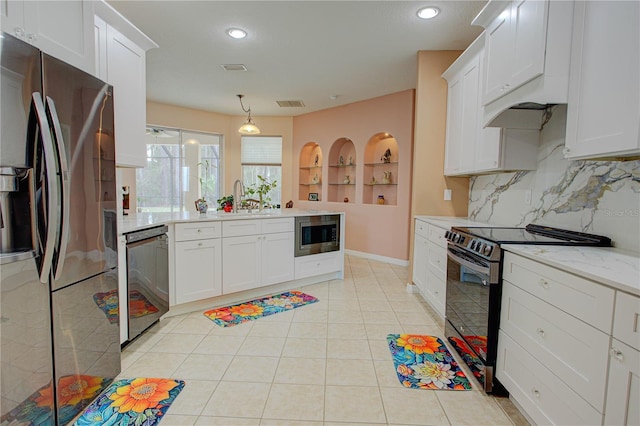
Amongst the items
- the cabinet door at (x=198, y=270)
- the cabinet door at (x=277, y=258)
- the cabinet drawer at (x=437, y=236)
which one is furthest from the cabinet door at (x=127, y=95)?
the cabinet drawer at (x=437, y=236)

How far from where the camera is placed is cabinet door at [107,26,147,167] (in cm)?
236

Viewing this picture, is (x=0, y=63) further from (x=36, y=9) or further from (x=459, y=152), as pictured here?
(x=459, y=152)

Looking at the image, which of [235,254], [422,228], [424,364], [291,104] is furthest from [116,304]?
[291,104]

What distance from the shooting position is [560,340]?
136 centimetres

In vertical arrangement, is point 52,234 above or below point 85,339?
above

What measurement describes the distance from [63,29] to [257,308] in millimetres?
2622

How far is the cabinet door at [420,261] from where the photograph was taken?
3282 millimetres

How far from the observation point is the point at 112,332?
1.85m

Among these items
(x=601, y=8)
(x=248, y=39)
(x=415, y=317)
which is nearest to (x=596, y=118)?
(x=601, y=8)

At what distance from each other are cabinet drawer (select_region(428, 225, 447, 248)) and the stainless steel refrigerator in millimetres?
2523

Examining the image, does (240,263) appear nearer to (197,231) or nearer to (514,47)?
(197,231)

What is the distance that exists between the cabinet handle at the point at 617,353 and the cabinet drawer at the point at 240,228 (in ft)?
9.36

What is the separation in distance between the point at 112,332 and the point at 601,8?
3.23m

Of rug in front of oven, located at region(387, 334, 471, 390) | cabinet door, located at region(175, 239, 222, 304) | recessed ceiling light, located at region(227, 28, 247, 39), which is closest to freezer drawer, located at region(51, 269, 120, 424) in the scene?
cabinet door, located at region(175, 239, 222, 304)
